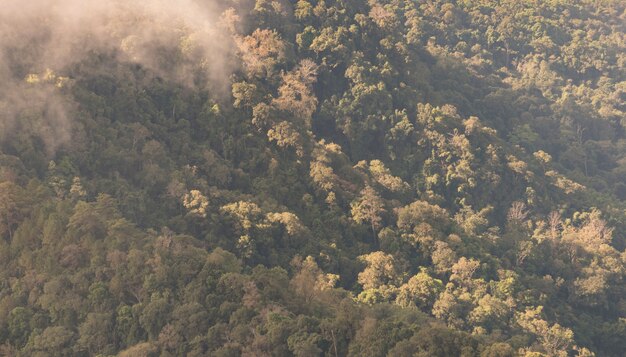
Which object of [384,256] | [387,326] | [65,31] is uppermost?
[65,31]

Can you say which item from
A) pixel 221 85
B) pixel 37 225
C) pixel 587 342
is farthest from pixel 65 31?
pixel 587 342

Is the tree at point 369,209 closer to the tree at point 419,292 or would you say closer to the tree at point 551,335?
the tree at point 419,292

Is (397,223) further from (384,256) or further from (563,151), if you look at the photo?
(563,151)

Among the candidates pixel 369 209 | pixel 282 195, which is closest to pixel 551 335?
pixel 369 209

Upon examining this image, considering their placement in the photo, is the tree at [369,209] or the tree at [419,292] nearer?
the tree at [419,292]

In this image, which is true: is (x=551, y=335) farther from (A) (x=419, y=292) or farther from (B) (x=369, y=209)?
(B) (x=369, y=209)

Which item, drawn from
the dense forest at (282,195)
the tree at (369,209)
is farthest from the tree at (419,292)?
the tree at (369,209)

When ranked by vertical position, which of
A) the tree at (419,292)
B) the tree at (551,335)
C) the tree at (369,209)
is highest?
the tree at (369,209)

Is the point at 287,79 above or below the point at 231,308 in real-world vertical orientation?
above
